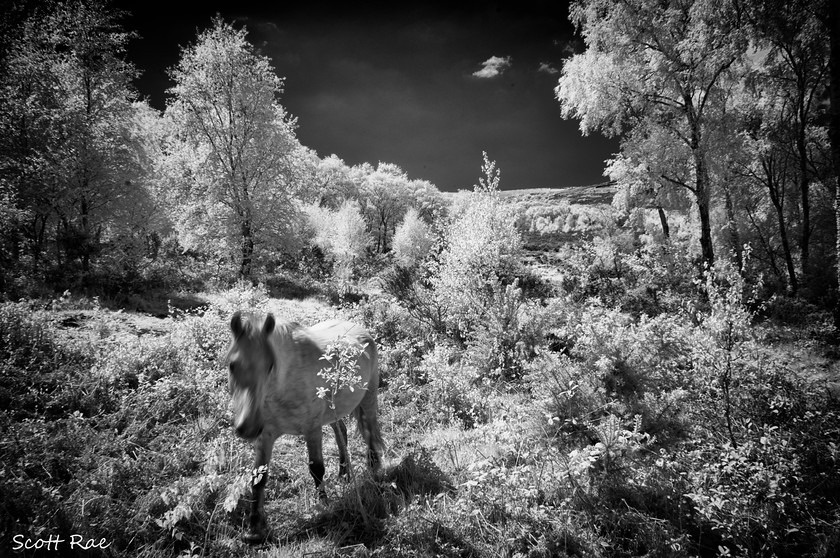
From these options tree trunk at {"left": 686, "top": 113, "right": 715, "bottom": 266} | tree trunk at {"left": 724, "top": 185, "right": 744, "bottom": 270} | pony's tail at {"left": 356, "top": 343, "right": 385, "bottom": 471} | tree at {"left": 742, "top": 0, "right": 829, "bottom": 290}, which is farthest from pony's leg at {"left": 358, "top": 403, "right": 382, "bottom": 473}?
tree trunk at {"left": 724, "top": 185, "right": 744, "bottom": 270}

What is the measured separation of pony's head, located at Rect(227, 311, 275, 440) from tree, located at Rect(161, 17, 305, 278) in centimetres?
1470

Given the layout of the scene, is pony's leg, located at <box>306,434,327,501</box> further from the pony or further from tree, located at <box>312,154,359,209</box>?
tree, located at <box>312,154,359,209</box>

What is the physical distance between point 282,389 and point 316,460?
95cm

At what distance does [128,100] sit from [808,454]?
69.2ft

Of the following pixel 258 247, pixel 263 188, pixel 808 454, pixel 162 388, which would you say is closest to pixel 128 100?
pixel 263 188

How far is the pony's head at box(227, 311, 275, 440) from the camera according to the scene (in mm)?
2572

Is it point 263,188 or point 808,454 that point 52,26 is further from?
point 808,454

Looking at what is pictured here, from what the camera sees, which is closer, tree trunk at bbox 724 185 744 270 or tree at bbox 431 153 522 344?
tree at bbox 431 153 522 344

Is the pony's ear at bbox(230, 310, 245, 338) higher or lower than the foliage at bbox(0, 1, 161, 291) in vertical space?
lower

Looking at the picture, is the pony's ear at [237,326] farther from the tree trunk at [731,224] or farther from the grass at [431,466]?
the tree trunk at [731,224]

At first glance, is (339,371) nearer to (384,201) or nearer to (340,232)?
(340,232)

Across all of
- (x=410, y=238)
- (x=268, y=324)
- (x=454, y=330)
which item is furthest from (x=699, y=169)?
(x=410, y=238)

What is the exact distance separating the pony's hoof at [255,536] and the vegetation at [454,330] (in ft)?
0.25

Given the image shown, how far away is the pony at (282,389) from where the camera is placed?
2664mm
